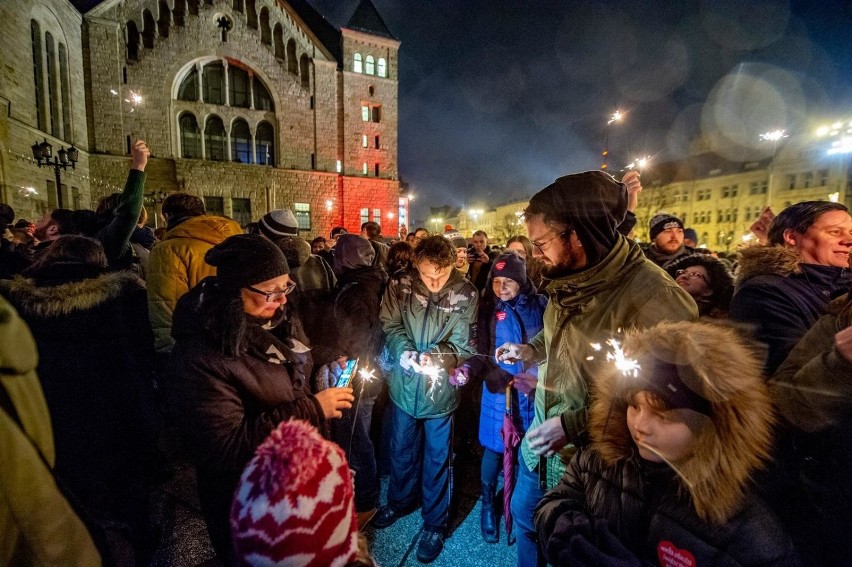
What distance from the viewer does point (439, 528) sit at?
10.5ft

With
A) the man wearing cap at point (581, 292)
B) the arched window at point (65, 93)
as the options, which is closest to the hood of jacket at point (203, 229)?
the man wearing cap at point (581, 292)

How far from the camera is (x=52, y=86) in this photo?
19.8 metres

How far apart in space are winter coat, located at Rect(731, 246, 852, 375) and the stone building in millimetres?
24381

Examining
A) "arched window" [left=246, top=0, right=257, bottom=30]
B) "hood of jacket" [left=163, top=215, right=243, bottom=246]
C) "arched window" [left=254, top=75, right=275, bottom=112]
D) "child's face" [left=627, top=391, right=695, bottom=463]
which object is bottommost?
"child's face" [left=627, top=391, right=695, bottom=463]

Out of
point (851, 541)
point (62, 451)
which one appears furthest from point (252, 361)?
point (851, 541)

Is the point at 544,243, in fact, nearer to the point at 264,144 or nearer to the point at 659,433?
the point at 659,433

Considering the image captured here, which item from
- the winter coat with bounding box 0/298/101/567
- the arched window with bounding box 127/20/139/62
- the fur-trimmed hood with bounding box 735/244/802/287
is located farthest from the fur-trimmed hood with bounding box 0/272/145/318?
the arched window with bounding box 127/20/139/62

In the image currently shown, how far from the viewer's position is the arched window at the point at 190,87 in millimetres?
25484

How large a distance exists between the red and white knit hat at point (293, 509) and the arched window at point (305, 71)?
31768 mm

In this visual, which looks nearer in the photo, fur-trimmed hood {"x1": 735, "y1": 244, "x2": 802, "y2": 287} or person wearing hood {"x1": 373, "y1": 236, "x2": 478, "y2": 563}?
fur-trimmed hood {"x1": 735, "y1": 244, "x2": 802, "y2": 287}

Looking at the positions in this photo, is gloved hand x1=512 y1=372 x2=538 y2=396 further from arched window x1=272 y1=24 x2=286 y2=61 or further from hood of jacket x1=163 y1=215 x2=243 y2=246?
arched window x1=272 y1=24 x2=286 y2=61

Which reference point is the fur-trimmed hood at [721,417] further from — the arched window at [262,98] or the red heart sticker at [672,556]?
the arched window at [262,98]

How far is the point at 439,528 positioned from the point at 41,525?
2.81 meters

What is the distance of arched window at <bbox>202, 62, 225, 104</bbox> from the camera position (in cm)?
2600
